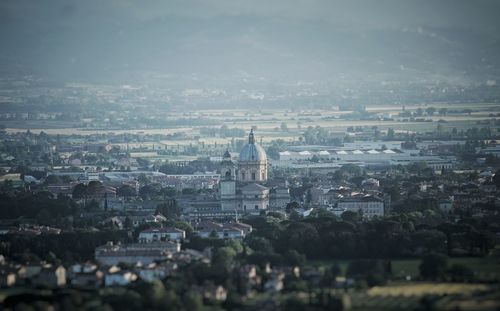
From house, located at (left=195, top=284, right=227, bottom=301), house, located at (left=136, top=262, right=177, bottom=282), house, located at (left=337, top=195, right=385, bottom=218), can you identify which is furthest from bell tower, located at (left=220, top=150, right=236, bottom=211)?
house, located at (left=195, top=284, right=227, bottom=301)

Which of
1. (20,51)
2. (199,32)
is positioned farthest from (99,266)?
(199,32)

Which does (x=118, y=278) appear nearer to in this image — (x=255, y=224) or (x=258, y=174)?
(x=255, y=224)

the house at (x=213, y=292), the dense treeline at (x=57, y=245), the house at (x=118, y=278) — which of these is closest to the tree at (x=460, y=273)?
the house at (x=213, y=292)

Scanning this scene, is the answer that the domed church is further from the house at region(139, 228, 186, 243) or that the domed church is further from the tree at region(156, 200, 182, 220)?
the house at region(139, 228, 186, 243)

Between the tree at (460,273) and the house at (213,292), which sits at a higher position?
the tree at (460,273)

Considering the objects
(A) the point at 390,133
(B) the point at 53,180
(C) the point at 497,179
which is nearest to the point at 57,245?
(C) the point at 497,179

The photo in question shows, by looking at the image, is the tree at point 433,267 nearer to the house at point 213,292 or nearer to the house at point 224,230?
the house at point 213,292

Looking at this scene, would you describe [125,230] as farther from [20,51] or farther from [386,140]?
[20,51]
